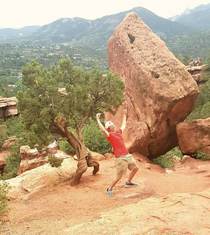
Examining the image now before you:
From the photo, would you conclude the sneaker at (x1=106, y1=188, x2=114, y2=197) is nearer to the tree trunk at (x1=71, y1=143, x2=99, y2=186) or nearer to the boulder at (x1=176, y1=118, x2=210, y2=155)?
the tree trunk at (x1=71, y1=143, x2=99, y2=186)

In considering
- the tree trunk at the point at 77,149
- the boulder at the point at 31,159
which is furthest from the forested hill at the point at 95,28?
the tree trunk at the point at 77,149

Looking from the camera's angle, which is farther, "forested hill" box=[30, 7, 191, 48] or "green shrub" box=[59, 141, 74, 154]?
"forested hill" box=[30, 7, 191, 48]

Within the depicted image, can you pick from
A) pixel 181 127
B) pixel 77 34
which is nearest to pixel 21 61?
pixel 181 127

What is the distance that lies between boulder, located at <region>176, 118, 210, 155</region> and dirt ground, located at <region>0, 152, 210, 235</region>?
3.06m

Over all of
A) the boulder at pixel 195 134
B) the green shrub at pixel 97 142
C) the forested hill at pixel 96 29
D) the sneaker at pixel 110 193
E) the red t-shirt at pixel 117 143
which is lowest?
the green shrub at pixel 97 142

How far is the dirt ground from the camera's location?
471 cm

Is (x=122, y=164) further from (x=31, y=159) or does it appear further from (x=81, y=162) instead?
(x=31, y=159)

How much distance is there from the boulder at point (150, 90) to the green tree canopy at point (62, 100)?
329cm

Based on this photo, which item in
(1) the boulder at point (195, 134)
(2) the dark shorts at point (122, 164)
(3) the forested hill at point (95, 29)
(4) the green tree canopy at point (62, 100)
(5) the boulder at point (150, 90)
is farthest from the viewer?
(3) the forested hill at point (95, 29)

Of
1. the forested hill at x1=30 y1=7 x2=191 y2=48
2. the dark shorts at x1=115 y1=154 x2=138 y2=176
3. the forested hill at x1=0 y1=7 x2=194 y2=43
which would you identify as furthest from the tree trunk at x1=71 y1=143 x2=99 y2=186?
the forested hill at x1=0 y1=7 x2=194 y2=43

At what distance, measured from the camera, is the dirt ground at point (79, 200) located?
15.5ft

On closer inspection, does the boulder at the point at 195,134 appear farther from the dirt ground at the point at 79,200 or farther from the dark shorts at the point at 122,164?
the dark shorts at the point at 122,164

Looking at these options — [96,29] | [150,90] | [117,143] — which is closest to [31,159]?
[150,90]

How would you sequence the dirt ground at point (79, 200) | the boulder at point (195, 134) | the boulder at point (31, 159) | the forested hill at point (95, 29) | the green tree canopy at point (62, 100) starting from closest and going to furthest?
the dirt ground at point (79, 200), the green tree canopy at point (62, 100), the boulder at point (31, 159), the boulder at point (195, 134), the forested hill at point (95, 29)
